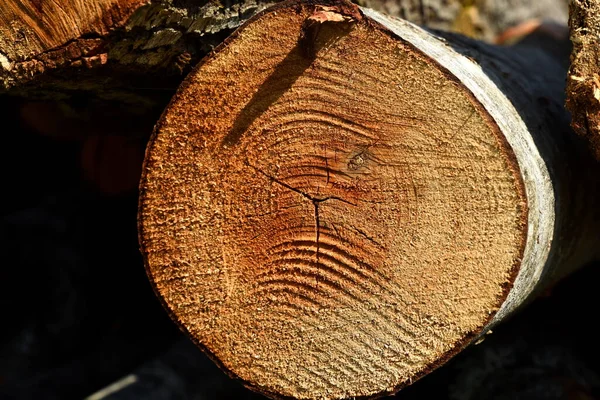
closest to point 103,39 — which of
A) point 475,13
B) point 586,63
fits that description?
point 586,63

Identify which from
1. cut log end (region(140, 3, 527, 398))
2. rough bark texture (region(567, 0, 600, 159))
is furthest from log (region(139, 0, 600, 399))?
rough bark texture (region(567, 0, 600, 159))

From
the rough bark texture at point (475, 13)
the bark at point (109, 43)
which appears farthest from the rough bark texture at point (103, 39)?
the rough bark texture at point (475, 13)

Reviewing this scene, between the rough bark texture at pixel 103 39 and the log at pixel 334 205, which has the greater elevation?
the rough bark texture at pixel 103 39

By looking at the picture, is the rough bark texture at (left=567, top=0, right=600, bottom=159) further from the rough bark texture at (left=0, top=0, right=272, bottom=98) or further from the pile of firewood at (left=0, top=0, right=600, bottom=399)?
the rough bark texture at (left=0, top=0, right=272, bottom=98)

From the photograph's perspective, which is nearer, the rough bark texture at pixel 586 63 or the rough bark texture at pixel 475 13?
the rough bark texture at pixel 586 63

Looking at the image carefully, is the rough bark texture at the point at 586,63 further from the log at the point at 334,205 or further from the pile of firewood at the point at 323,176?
the log at the point at 334,205

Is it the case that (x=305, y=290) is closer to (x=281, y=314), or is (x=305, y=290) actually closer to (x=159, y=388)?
(x=281, y=314)

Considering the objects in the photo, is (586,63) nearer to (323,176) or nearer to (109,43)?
(323,176)

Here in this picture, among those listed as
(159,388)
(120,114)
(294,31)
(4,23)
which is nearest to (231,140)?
(294,31)
